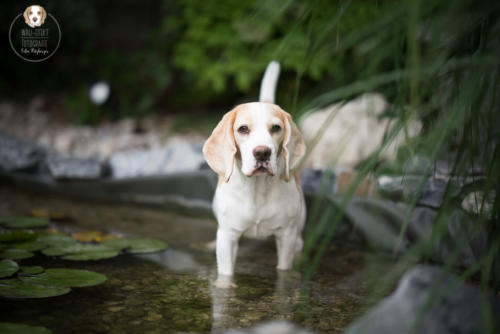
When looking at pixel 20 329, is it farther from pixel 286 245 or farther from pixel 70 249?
pixel 286 245

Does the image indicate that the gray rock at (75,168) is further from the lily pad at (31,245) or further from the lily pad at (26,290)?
the lily pad at (26,290)

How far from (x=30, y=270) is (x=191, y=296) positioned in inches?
29.6

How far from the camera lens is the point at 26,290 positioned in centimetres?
162

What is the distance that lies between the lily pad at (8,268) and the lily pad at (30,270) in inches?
1.0

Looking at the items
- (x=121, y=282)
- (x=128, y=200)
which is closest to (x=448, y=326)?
(x=121, y=282)

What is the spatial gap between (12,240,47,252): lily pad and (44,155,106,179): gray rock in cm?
170

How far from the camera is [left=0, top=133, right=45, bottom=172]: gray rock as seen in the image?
4.11 meters

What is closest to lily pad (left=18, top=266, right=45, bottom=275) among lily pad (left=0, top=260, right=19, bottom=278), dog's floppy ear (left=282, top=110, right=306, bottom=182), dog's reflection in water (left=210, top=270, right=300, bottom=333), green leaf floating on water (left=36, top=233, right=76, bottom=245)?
lily pad (left=0, top=260, right=19, bottom=278)

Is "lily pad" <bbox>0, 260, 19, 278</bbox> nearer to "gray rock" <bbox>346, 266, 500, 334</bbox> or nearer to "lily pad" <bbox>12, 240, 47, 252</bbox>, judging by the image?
"lily pad" <bbox>12, 240, 47, 252</bbox>

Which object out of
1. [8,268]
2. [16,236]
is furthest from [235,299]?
[16,236]

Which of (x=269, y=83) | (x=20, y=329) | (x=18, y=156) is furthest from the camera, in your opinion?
(x=18, y=156)

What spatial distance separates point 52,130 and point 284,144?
4758 millimetres

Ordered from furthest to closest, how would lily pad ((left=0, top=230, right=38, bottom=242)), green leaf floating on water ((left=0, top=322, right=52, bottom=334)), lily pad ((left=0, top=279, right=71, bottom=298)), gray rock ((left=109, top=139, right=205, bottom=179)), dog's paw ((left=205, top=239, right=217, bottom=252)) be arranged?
gray rock ((left=109, top=139, right=205, bottom=179))
dog's paw ((left=205, top=239, right=217, bottom=252))
lily pad ((left=0, top=230, right=38, bottom=242))
lily pad ((left=0, top=279, right=71, bottom=298))
green leaf floating on water ((left=0, top=322, right=52, bottom=334))

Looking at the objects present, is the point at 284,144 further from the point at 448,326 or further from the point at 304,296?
the point at 448,326
